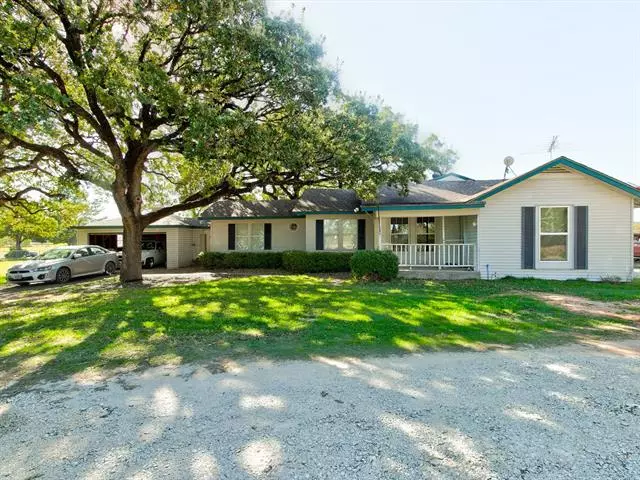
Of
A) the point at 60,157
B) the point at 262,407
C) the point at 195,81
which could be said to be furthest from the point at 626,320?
the point at 60,157

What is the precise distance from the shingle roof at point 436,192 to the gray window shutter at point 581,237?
3.54 meters

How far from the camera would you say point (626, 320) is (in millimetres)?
6602

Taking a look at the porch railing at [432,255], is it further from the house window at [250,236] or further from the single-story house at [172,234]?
the single-story house at [172,234]

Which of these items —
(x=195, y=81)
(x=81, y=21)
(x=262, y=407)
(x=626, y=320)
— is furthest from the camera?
(x=195, y=81)

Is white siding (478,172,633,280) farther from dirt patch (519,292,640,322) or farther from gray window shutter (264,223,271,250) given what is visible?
gray window shutter (264,223,271,250)

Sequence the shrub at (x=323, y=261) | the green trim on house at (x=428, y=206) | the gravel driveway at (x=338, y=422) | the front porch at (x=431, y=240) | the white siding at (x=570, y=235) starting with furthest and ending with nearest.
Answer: the shrub at (x=323, y=261) < the front porch at (x=431, y=240) < the green trim on house at (x=428, y=206) < the white siding at (x=570, y=235) < the gravel driveway at (x=338, y=422)

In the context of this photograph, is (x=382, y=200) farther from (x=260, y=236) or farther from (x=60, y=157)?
(x=60, y=157)

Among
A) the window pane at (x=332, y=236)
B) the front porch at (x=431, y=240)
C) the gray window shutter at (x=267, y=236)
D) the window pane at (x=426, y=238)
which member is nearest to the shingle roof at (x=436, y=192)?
the front porch at (x=431, y=240)

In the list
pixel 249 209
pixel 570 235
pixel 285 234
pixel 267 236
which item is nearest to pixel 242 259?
pixel 267 236

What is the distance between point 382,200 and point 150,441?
12.7m

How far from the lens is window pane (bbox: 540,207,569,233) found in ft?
39.2

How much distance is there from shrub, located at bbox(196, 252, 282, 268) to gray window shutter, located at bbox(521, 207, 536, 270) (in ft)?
35.4

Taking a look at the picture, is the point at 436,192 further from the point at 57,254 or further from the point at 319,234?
the point at 57,254

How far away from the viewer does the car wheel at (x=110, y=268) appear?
1673 centimetres
